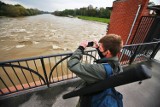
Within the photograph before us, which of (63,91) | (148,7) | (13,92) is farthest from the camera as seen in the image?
(148,7)

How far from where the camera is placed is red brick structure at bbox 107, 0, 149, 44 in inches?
205

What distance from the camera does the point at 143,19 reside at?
517 cm

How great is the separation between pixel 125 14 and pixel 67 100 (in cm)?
596

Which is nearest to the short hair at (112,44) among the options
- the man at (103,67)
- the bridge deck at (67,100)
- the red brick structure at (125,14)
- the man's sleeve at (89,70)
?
the man at (103,67)

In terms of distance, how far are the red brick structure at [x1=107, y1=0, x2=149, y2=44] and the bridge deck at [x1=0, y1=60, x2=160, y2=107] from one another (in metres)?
3.59

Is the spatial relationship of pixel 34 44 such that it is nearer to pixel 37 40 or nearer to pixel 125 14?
pixel 37 40

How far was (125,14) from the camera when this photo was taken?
6227mm

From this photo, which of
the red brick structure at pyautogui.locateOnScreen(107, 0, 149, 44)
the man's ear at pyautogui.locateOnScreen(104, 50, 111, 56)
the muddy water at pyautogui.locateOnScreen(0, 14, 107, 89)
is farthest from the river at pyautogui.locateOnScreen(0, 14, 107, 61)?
the man's ear at pyautogui.locateOnScreen(104, 50, 111, 56)

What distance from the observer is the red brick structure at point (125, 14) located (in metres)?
5.20

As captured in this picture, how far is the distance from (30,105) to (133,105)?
2.54 metres

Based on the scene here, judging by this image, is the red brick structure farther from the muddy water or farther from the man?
Result: the man

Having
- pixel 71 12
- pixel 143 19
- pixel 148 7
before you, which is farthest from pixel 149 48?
pixel 71 12

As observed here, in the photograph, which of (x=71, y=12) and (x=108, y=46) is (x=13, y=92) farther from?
(x=71, y=12)

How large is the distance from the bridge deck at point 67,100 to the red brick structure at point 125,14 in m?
3.59
